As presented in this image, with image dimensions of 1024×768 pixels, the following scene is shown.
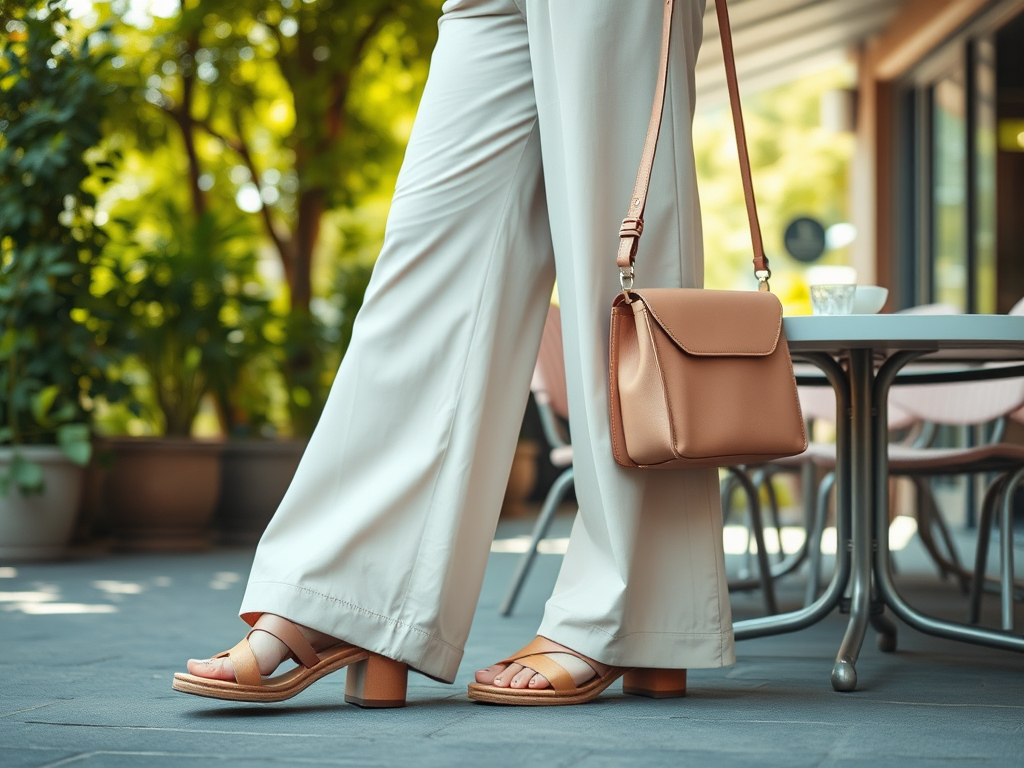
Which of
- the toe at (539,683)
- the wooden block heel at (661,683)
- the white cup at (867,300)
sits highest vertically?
the white cup at (867,300)

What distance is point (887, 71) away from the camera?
26.5ft

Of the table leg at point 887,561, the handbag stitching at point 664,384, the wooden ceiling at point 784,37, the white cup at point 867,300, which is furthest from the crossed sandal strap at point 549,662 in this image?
the wooden ceiling at point 784,37

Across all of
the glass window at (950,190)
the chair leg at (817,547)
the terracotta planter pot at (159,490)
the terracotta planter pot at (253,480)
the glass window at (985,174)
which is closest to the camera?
the chair leg at (817,547)

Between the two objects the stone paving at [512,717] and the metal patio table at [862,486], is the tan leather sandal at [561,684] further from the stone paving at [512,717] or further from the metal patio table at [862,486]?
the metal patio table at [862,486]

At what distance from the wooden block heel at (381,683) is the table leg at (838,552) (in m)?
0.77

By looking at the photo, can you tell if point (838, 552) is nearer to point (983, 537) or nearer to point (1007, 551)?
point (1007, 551)

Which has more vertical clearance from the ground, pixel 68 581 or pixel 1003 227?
pixel 1003 227

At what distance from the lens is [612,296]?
5.90 ft

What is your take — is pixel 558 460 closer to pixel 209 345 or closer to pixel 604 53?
pixel 604 53

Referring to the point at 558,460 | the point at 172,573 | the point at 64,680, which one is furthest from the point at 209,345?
the point at 64,680

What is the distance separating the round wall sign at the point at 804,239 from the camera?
152 inches

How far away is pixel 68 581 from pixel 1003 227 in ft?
16.5

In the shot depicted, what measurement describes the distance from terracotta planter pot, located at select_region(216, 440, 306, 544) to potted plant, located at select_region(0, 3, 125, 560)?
3.25 ft

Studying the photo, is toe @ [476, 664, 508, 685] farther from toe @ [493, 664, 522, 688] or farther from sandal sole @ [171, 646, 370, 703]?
sandal sole @ [171, 646, 370, 703]
